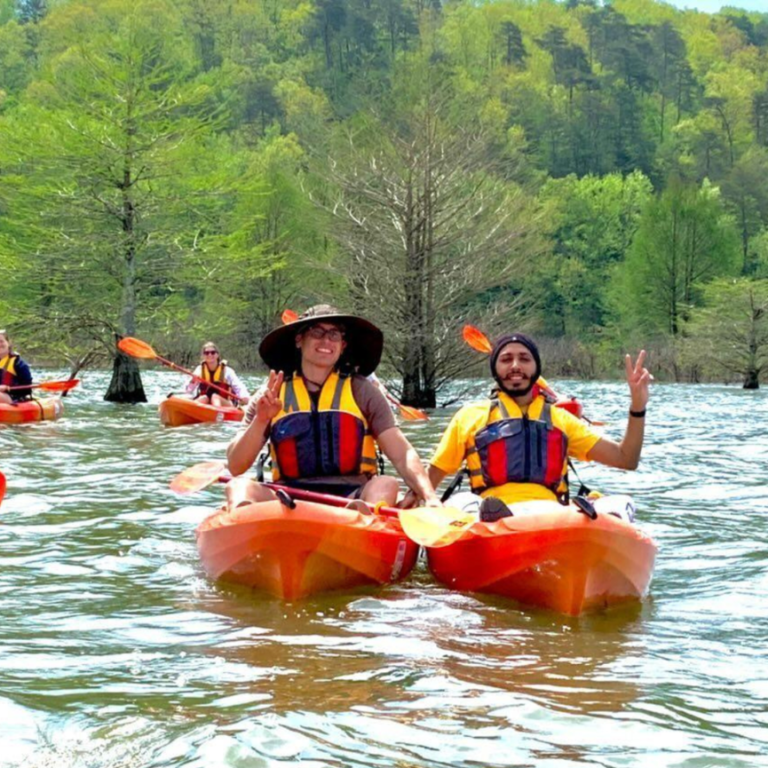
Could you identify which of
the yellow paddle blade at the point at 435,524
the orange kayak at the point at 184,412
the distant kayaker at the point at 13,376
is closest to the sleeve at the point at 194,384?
the orange kayak at the point at 184,412

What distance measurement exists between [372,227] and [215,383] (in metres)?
5.35

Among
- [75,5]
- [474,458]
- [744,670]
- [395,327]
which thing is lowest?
[744,670]

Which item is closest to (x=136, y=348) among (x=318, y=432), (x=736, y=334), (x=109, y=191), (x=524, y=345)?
(x=109, y=191)

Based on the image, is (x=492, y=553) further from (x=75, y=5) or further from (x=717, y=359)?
(x=75, y=5)

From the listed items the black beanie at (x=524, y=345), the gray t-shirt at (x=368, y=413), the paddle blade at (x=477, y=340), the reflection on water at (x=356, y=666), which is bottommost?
the reflection on water at (x=356, y=666)

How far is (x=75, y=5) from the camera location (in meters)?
91.3

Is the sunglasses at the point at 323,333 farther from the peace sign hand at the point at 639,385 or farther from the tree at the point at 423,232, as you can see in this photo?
the tree at the point at 423,232

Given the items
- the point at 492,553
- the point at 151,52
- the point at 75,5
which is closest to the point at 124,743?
the point at 492,553

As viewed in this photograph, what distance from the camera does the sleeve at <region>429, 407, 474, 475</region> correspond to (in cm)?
541

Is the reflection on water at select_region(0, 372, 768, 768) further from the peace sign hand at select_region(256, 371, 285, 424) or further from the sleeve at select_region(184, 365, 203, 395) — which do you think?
the sleeve at select_region(184, 365, 203, 395)

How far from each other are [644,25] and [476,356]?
9035 cm

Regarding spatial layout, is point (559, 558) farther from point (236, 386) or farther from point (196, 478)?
point (236, 386)

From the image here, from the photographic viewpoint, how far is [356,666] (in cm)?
378

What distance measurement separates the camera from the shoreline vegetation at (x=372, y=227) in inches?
761
